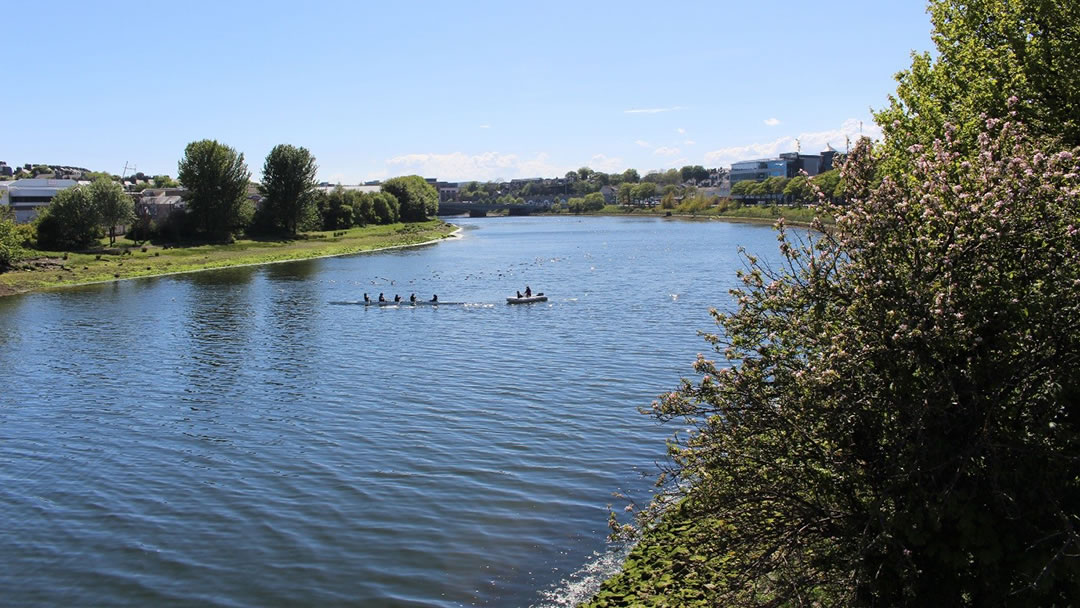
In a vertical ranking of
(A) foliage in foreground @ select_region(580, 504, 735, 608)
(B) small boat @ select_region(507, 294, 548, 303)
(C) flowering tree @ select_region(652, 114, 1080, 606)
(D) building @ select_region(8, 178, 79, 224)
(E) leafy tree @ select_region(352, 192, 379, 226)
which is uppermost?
(D) building @ select_region(8, 178, 79, 224)

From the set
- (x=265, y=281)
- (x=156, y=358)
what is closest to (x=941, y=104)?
(x=156, y=358)

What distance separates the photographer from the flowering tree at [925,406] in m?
10.4

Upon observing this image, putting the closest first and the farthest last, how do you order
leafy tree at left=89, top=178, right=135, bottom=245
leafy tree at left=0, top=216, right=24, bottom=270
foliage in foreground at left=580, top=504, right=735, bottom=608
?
1. foliage in foreground at left=580, top=504, right=735, bottom=608
2. leafy tree at left=0, top=216, right=24, bottom=270
3. leafy tree at left=89, top=178, right=135, bottom=245

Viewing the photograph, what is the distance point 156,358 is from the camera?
44000 millimetres

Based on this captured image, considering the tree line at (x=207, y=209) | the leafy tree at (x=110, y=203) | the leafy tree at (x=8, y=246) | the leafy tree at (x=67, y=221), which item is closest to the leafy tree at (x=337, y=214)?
the tree line at (x=207, y=209)

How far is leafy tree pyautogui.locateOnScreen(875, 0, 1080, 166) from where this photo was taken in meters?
22.7

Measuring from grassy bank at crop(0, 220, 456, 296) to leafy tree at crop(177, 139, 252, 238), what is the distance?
4396 mm

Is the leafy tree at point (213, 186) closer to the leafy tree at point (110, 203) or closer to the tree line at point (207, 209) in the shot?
the tree line at point (207, 209)

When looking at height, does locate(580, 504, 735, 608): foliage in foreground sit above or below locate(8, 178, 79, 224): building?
below

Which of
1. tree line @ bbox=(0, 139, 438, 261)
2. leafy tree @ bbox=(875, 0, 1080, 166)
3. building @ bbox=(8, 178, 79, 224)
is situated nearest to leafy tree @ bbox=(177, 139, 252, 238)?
tree line @ bbox=(0, 139, 438, 261)

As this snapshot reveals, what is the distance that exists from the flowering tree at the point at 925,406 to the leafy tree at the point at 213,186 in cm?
11977

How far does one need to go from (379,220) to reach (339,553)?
159m

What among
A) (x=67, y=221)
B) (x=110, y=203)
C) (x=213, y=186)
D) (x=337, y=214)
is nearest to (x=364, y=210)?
(x=337, y=214)

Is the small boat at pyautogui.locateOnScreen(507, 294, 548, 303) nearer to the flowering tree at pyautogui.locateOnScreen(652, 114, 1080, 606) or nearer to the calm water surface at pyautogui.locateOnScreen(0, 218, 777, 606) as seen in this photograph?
the calm water surface at pyautogui.locateOnScreen(0, 218, 777, 606)
